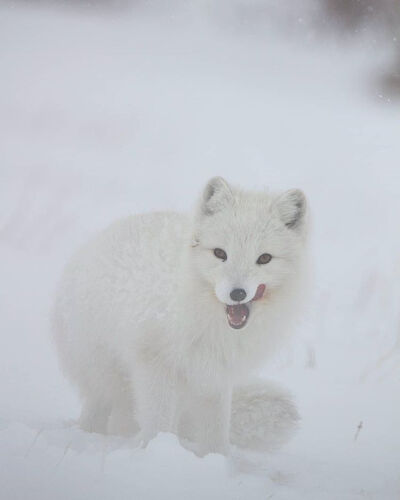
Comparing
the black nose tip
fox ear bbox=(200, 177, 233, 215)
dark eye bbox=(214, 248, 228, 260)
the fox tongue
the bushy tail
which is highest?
fox ear bbox=(200, 177, 233, 215)


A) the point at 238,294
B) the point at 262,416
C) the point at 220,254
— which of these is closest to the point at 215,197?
the point at 220,254

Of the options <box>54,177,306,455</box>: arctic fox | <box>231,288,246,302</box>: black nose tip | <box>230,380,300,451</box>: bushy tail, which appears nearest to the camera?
<box>231,288,246,302</box>: black nose tip

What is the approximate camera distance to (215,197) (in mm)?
1290

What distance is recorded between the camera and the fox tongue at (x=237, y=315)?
1.20 metres

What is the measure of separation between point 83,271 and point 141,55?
0.59 meters

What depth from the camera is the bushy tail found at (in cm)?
141

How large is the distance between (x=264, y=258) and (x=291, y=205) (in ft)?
0.48

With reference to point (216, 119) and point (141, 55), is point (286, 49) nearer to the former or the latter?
point (216, 119)

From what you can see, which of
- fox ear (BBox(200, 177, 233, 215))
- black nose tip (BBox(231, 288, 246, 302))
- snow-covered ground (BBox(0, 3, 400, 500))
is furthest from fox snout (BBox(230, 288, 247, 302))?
snow-covered ground (BBox(0, 3, 400, 500))

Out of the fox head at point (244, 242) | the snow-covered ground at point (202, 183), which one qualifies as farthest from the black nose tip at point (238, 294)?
the snow-covered ground at point (202, 183)

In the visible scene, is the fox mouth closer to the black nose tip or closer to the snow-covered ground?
the black nose tip

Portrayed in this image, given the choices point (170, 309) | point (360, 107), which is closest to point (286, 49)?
point (360, 107)

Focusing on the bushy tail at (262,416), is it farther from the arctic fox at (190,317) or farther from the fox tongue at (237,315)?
the fox tongue at (237,315)

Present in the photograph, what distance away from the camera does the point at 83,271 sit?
144 centimetres
